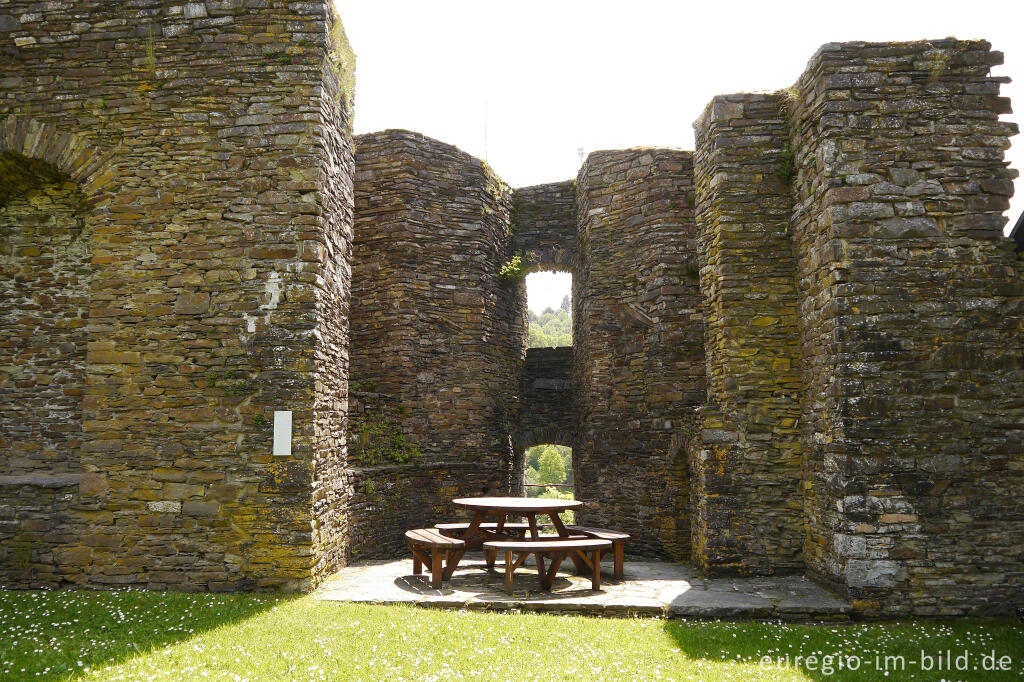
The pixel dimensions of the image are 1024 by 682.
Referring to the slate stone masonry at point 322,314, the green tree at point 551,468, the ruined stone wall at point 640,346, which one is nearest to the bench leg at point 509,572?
the slate stone masonry at point 322,314

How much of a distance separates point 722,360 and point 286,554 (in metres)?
5.29

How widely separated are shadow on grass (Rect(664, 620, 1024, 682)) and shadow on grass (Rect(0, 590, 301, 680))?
4.10 meters

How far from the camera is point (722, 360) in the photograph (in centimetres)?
748

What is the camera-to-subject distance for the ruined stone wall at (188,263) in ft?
21.8

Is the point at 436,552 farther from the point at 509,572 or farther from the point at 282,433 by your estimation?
the point at 282,433

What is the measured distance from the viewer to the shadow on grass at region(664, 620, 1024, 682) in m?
4.82

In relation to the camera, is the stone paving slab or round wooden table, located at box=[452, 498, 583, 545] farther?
round wooden table, located at box=[452, 498, 583, 545]

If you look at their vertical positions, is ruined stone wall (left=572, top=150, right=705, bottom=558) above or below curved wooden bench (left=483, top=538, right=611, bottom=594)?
above

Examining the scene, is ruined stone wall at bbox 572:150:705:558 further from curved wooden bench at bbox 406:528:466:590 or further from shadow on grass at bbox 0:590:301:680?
shadow on grass at bbox 0:590:301:680

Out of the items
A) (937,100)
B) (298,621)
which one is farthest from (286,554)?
(937,100)

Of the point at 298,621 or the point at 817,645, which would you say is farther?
the point at 298,621

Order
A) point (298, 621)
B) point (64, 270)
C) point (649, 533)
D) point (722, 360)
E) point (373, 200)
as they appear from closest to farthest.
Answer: point (298, 621), point (722, 360), point (64, 270), point (649, 533), point (373, 200)

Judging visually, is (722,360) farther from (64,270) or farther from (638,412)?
(64,270)

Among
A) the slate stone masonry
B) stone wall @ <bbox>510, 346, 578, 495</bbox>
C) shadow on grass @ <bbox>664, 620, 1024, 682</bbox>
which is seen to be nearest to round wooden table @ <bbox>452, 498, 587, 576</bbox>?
the slate stone masonry
